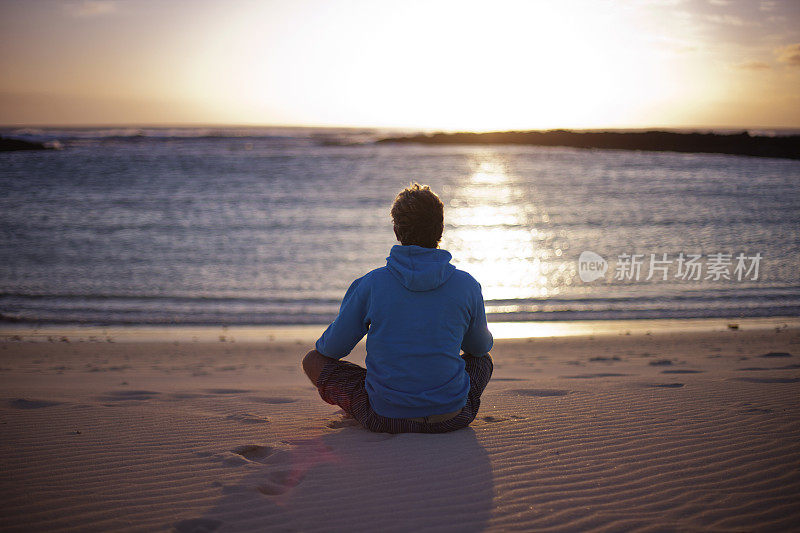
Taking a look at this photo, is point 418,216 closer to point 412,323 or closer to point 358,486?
point 412,323

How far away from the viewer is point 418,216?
10.8ft

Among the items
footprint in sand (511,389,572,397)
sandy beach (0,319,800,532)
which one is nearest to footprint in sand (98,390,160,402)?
sandy beach (0,319,800,532)

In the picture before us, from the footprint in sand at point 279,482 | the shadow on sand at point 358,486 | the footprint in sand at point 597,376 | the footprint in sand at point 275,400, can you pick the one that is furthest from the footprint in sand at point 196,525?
the footprint in sand at point 597,376

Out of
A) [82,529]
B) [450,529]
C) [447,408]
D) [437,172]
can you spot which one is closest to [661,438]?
[447,408]

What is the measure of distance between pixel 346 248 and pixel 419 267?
1226 cm

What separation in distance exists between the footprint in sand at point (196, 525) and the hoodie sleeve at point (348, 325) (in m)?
1.16

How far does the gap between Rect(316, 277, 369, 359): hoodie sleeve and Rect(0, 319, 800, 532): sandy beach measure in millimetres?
651

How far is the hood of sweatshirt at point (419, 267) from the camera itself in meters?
3.23

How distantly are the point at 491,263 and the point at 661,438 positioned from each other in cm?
995

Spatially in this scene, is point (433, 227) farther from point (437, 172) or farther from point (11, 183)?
point (437, 172)

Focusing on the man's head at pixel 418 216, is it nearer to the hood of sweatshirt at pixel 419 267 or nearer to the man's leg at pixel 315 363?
the hood of sweatshirt at pixel 419 267

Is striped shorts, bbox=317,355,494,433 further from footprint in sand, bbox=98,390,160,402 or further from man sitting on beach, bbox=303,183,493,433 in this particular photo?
footprint in sand, bbox=98,390,160,402

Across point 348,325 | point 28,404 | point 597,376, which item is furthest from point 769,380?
point 28,404

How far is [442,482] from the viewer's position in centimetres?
320
